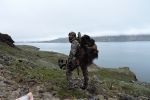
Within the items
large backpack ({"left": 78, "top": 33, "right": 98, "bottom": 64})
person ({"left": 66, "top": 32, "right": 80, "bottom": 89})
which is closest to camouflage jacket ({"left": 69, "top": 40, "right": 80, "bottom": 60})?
person ({"left": 66, "top": 32, "right": 80, "bottom": 89})

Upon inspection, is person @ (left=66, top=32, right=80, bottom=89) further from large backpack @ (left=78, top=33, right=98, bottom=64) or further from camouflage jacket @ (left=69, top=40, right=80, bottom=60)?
large backpack @ (left=78, top=33, right=98, bottom=64)

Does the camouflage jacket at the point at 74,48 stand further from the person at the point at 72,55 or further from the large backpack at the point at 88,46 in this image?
the large backpack at the point at 88,46

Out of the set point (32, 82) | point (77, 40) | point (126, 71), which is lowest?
point (126, 71)

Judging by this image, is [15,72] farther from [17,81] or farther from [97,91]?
[97,91]

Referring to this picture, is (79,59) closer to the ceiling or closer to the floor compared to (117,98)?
closer to the ceiling

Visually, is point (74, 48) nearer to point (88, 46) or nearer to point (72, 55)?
point (72, 55)

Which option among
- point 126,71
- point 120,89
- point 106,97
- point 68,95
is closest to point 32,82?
point 68,95

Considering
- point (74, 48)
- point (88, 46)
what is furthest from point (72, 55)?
point (88, 46)

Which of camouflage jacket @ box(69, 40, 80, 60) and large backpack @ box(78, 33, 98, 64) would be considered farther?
large backpack @ box(78, 33, 98, 64)

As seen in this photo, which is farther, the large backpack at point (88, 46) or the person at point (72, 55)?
the large backpack at point (88, 46)

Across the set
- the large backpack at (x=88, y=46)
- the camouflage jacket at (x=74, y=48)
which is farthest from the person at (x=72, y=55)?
the large backpack at (x=88, y=46)

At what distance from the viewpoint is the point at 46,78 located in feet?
95.6

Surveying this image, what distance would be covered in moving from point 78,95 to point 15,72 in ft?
19.3

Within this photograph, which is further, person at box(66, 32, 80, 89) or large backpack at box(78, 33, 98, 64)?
large backpack at box(78, 33, 98, 64)
